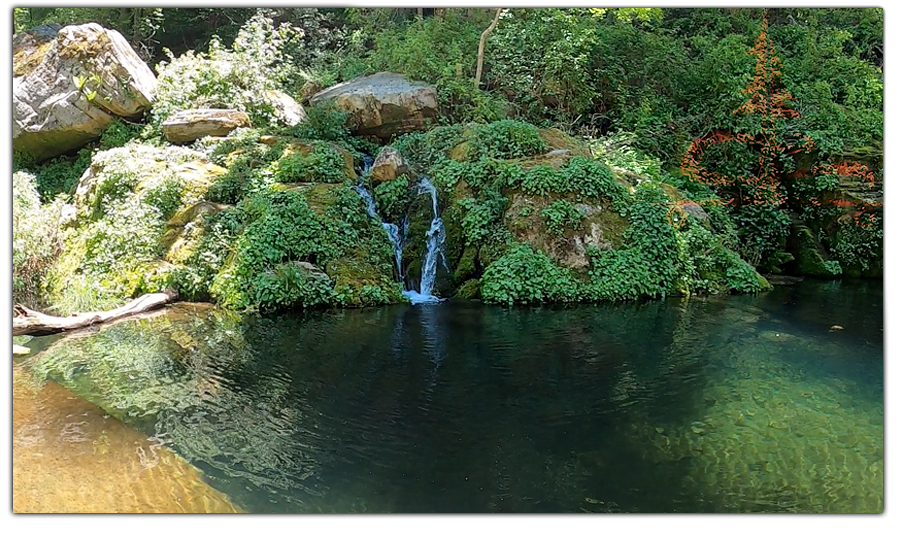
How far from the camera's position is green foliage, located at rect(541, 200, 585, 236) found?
1002 centimetres

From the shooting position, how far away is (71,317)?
7777mm

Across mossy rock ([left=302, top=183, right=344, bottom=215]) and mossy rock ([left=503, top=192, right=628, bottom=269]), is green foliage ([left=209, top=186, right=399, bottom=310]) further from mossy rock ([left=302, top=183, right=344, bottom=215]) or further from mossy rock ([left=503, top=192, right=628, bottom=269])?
mossy rock ([left=503, top=192, right=628, bottom=269])

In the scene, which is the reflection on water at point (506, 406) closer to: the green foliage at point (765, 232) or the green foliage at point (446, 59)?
the green foliage at point (765, 232)

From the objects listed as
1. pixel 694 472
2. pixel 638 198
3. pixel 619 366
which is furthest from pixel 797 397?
pixel 638 198

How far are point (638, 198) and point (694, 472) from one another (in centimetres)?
701

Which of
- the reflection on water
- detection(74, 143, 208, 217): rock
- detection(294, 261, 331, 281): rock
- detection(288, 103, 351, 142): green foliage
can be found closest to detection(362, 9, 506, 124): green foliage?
detection(288, 103, 351, 142): green foliage

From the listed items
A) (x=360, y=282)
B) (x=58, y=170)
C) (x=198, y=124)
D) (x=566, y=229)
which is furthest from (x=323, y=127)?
(x=58, y=170)

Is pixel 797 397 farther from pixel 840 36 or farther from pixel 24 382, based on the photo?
pixel 840 36

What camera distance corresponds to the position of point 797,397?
566cm

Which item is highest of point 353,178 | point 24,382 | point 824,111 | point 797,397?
point 824,111

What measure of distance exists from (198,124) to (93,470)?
9367 mm

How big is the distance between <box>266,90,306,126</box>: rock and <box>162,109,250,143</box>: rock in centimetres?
128

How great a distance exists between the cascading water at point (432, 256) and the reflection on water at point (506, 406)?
4.81ft

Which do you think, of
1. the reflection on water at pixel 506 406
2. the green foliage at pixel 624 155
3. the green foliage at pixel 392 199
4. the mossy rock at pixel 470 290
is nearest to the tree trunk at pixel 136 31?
the green foliage at pixel 392 199
